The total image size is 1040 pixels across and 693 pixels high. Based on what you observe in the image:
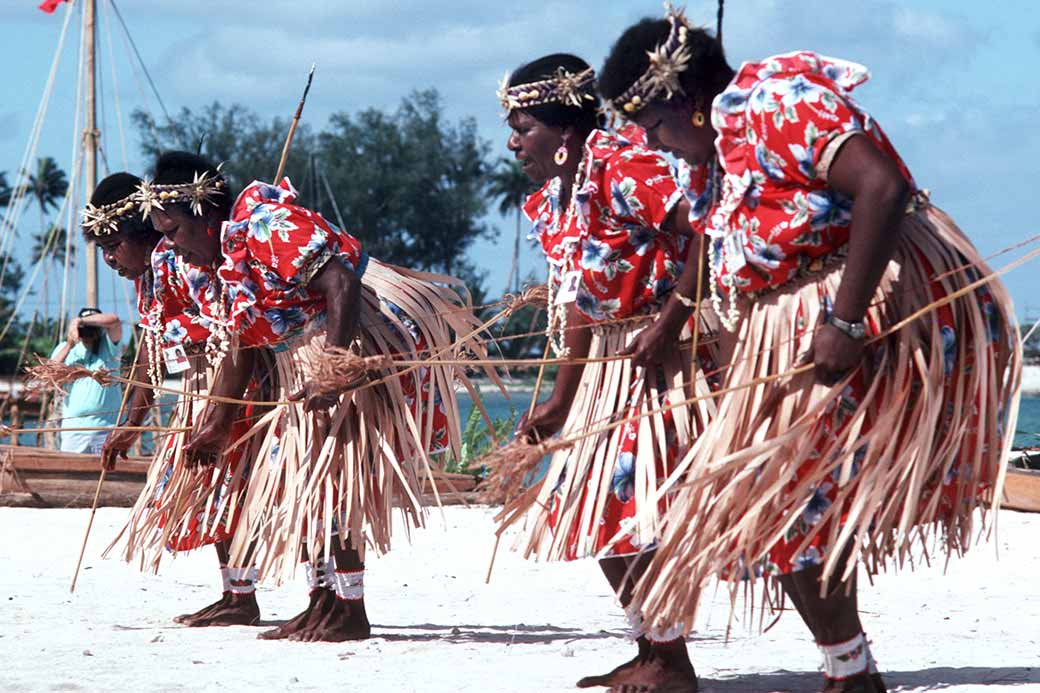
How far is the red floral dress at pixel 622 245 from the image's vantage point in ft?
11.0

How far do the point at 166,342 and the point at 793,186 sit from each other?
264 centimetres

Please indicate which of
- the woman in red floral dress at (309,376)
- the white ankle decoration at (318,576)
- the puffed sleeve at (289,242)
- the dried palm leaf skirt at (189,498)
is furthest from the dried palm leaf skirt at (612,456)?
the dried palm leaf skirt at (189,498)

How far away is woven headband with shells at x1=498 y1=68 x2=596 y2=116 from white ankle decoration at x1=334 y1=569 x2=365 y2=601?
5.11 feet

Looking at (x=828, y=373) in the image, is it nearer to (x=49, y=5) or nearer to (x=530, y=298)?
(x=530, y=298)

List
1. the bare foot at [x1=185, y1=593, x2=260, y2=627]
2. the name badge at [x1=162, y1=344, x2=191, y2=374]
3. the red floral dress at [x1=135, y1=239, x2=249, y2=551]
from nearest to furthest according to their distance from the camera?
the red floral dress at [x1=135, y1=239, x2=249, y2=551] < the bare foot at [x1=185, y1=593, x2=260, y2=627] < the name badge at [x1=162, y1=344, x2=191, y2=374]

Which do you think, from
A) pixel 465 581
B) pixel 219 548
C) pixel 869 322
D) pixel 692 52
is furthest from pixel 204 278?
pixel 869 322

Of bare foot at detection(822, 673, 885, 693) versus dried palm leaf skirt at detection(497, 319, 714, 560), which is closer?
bare foot at detection(822, 673, 885, 693)

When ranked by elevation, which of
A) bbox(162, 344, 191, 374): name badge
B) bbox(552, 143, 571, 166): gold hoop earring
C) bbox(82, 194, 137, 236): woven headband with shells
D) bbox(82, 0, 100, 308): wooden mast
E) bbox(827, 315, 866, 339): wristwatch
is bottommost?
bbox(827, 315, 866, 339): wristwatch

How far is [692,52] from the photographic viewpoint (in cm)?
309

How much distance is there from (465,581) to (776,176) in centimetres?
329

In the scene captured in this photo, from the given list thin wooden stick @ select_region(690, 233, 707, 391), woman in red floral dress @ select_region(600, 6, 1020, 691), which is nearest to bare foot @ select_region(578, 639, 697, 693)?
woman in red floral dress @ select_region(600, 6, 1020, 691)

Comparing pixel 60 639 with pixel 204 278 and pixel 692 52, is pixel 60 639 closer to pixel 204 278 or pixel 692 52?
pixel 204 278

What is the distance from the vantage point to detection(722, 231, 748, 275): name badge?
3037mm

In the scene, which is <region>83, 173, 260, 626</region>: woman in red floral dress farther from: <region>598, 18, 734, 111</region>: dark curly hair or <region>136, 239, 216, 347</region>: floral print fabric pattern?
<region>598, 18, 734, 111</region>: dark curly hair
